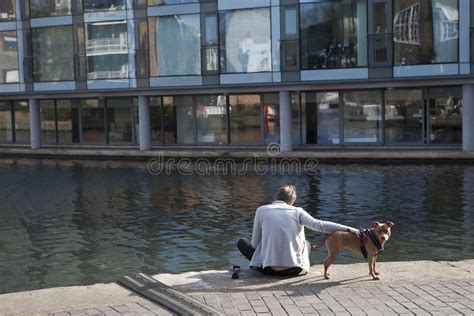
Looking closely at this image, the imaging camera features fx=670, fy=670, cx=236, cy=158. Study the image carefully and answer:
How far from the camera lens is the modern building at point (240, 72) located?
94.2ft

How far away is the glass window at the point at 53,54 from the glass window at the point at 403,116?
16.4m

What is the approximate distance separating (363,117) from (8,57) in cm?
1980

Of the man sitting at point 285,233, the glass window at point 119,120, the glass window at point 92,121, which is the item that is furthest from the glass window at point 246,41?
the man sitting at point 285,233

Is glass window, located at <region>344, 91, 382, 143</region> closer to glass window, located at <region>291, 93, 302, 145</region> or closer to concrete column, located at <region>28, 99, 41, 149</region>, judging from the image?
glass window, located at <region>291, 93, 302, 145</region>

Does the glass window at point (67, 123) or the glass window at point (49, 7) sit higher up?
the glass window at point (49, 7)

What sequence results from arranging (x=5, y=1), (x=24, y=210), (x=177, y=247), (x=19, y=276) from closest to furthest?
(x=19, y=276)
(x=177, y=247)
(x=24, y=210)
(x=5, y=1)

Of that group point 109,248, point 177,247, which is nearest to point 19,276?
point 109,248

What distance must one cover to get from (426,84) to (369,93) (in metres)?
3.00

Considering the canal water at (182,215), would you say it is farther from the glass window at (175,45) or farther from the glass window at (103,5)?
the glass window at (103,5)

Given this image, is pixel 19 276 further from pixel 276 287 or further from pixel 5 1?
pixel 5 1

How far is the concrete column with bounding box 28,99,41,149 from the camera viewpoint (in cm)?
3650

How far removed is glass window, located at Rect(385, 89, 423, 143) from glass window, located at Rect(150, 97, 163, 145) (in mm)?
11897

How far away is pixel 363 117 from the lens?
31.1 meters

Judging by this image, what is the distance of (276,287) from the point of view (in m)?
7.27
